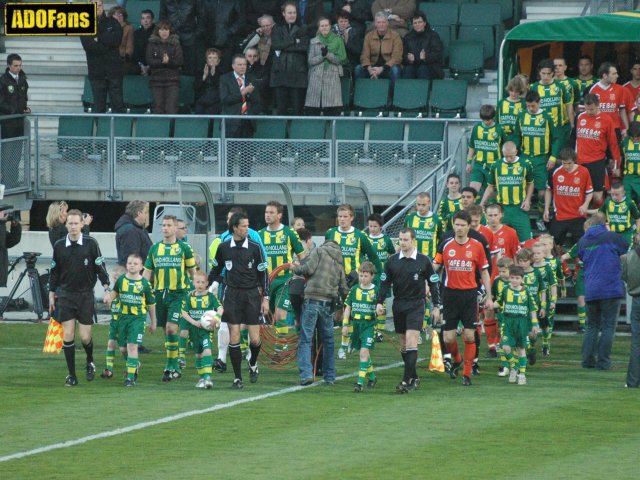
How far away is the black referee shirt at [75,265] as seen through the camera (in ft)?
54.2

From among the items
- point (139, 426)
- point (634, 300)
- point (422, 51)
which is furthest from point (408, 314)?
point (422, 51)

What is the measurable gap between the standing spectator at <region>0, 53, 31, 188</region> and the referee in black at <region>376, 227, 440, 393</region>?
1128 cm

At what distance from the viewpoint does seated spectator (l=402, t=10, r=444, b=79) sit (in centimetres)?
2598

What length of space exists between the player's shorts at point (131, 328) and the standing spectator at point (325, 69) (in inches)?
411

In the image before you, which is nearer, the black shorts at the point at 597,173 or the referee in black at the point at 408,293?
the referee in black at the point at 408,293

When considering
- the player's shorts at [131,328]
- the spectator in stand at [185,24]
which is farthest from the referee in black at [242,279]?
the spectator in stand at [185,24]

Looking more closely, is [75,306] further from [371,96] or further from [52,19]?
[371,96]

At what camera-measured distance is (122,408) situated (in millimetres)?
14602

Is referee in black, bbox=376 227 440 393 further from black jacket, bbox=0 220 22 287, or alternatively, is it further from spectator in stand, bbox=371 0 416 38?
spectator in stand, bbox=371 0 416 38

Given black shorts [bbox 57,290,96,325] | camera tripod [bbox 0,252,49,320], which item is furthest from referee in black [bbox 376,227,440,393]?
camera tripod [bbox 0,252,49,320]

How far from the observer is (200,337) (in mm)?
16344

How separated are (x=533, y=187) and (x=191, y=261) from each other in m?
7.00

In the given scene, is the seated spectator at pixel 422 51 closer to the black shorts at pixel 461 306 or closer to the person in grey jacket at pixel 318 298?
the black shorts at pixel 461 306

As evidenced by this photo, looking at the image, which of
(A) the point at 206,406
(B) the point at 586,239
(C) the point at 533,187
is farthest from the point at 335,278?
(C) the point at 533,187
